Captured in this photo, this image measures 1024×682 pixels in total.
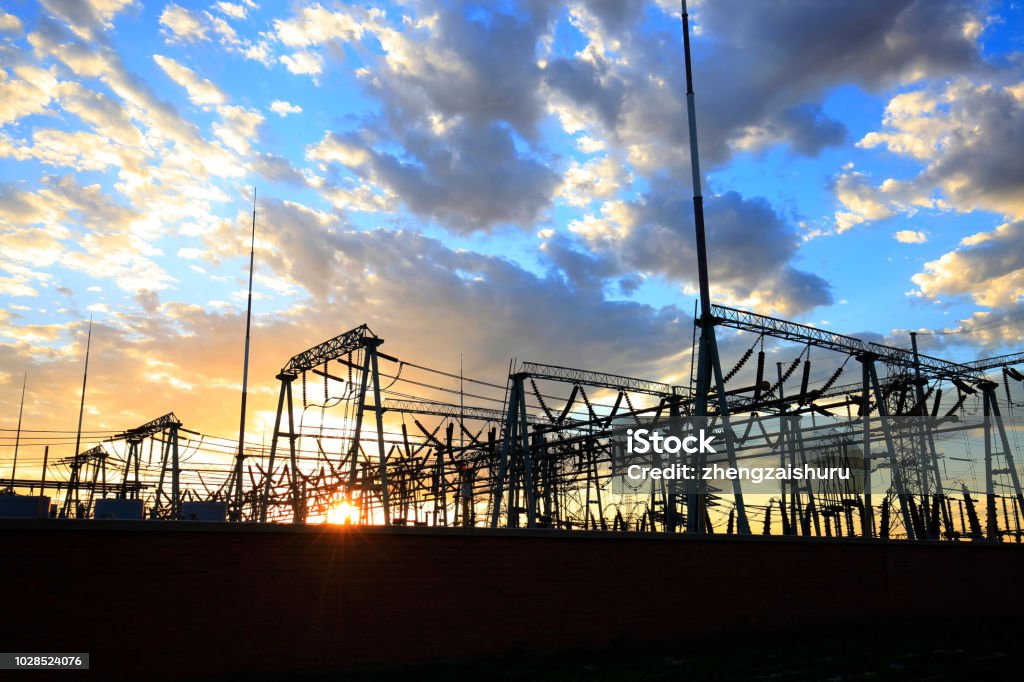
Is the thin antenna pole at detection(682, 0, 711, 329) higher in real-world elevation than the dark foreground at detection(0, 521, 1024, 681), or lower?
higher

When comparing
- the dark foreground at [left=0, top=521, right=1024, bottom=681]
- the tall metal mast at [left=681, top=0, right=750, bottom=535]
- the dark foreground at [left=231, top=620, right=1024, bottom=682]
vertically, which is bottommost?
the dark foreground at [left=231, top=620, right=1024, bottom=682]

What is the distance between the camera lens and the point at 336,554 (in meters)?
13.1

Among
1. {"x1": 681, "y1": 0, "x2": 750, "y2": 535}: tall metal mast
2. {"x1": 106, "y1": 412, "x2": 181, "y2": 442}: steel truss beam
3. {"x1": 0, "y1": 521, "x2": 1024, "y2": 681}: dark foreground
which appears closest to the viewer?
{"x1": 0, "y1": 521, "x2": 1024, "y2": 681}: dark foreground

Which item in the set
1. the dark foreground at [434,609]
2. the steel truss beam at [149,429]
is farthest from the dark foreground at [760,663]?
the steel truss beam at [149,429]

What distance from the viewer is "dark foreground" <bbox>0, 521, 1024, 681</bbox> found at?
1116cm

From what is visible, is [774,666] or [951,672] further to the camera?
[774,666]

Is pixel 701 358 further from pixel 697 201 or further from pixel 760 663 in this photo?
pixel 760 663

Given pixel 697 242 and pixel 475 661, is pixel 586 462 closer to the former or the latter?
pixel 697 242

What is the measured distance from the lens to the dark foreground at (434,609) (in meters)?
11.2

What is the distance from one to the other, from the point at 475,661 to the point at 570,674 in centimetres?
187

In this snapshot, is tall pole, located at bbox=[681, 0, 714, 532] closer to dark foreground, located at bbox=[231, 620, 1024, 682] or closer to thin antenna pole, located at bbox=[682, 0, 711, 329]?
thin antenna pole, located at bbox=[682, 0, 711, 329]

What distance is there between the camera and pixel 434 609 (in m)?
13.6

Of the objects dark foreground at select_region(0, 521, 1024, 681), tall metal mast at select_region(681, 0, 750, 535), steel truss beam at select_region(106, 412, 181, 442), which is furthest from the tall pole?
steel truss beam at select_region(106, 412, 181, 442)

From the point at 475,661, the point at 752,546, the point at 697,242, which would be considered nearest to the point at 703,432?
the point at 697,242
